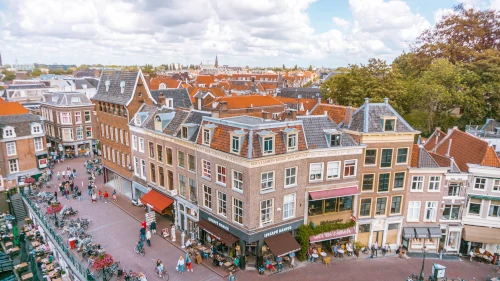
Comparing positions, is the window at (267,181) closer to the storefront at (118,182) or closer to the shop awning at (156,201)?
the shop awning at (156,201)

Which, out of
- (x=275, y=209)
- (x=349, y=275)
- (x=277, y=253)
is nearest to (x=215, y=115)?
(x=275, y=209)

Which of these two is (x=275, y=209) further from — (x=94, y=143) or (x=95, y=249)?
(x=94, y=143)

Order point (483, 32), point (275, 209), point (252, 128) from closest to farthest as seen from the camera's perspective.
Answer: point (252, 128) < point (275, 209) < point (483, 32)

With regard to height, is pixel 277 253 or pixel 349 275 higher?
pixel 277 253

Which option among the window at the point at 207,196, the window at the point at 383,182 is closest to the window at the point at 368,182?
the window at the point at 383,182

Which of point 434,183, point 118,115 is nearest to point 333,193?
point 434,183

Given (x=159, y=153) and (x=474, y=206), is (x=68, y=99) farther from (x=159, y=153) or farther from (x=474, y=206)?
(x=474, y=206)

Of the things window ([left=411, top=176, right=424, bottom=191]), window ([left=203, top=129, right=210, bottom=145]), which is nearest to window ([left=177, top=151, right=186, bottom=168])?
window ([left=203, top=129, right=210, bottom=145])

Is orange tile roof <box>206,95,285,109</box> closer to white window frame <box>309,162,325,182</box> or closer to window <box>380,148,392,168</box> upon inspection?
white window frame <box>309,162,325,182</box>
